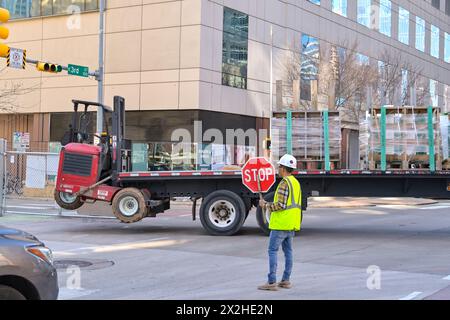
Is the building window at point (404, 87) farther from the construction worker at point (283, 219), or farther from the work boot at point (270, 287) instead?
the work boot at point (270, 287)

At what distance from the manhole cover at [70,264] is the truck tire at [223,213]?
14.5 ft

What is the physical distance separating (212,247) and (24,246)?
7.26m

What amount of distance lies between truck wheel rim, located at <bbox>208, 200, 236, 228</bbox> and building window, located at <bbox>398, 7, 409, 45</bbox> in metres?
37.3

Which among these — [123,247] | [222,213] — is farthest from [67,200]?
[222,213]

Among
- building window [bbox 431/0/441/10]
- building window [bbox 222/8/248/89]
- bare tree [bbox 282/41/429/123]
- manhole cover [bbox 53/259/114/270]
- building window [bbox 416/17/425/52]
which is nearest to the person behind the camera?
manhole cover [bbox 53/259/114/270]

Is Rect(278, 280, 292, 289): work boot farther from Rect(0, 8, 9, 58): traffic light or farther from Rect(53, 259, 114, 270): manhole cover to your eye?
Rect(0, 8, 9, 58): traffic light

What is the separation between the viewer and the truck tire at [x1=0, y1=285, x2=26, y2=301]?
497 centimetres

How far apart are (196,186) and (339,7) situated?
2863cm

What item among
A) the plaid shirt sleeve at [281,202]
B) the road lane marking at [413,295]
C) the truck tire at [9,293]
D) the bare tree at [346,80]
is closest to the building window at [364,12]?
the bare tree at [346,80]

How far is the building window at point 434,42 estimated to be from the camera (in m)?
53.6

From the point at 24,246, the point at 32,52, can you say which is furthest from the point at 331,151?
the point at 32,52

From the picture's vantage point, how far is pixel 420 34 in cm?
5122

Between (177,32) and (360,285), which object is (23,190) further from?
(360,285)

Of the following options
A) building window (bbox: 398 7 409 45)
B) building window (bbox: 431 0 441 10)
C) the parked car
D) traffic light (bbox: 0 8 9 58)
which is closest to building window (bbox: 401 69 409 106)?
building window (bbox: 398 7 409 45)
